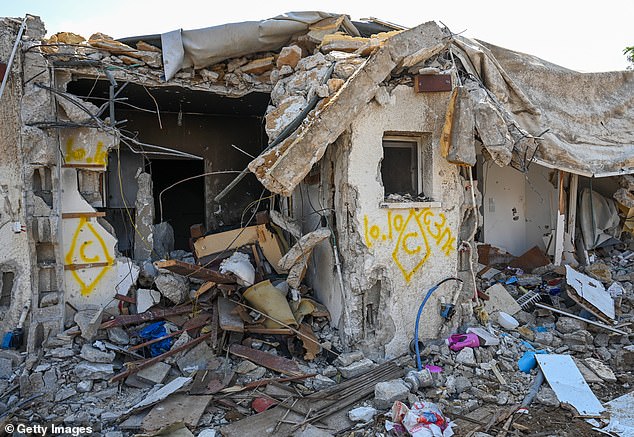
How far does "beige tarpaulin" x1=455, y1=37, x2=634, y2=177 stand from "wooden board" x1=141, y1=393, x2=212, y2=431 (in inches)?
220

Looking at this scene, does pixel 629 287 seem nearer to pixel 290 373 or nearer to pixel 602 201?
pixel 602 201

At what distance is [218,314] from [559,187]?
640cm

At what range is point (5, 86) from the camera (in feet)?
20.4

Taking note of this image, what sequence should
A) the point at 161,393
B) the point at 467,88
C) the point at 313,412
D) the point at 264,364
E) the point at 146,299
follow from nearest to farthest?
the point at 313,412, the point at 161,393, the point at 264,364, the point at 467,88, the point at 146,299

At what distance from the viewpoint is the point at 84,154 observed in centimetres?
683

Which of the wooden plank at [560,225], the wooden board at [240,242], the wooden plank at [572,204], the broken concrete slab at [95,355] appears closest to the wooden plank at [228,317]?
the wooden board at [240,242]

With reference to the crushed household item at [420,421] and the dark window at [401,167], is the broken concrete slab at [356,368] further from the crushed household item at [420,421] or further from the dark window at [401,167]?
the dark window at [401,167]

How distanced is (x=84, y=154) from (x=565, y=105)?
780 centimetres

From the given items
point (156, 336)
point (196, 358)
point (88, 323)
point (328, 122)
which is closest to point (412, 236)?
point (328, 122)

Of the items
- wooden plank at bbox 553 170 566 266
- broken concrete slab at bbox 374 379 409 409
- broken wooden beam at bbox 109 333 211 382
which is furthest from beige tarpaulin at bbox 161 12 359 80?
broken concrete slab at bbox 374 379 409 409

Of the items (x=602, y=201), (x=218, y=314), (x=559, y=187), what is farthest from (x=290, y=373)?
(x=602, y=201)

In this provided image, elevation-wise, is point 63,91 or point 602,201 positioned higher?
point 63,91

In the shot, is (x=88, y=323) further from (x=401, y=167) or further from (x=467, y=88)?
(x=467, y=88)

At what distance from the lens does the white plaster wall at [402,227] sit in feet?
19.7
